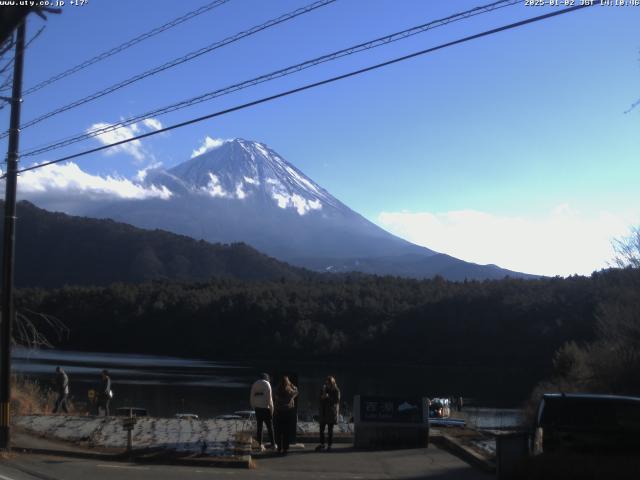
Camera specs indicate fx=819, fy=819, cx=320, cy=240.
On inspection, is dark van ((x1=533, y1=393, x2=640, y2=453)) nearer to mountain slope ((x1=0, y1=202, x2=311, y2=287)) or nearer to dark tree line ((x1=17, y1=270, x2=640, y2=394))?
dark tree line ((x1=17, y1=270, x2=640, y2=394))

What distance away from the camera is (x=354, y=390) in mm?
59562

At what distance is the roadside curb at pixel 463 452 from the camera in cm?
1314

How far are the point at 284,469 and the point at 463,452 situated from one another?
341cm

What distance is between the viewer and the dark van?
11.1 m

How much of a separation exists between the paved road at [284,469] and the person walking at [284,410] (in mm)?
278

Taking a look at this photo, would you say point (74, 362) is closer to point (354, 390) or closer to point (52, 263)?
point (354, 390)

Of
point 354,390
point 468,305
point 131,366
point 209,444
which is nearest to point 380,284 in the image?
point 468,305

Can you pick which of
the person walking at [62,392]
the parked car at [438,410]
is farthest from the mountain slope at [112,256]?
the person walking at [62,392]

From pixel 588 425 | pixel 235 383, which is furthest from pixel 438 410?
pixel 235 383

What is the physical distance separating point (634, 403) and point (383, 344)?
285 feet

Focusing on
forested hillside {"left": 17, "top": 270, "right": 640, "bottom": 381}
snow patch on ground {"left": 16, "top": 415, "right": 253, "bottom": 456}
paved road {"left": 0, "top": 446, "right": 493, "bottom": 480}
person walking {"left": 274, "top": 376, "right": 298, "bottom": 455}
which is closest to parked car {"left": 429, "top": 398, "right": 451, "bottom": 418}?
snow patch on ground {"left": 16, "top": 415, "right": 253, "bottom": 456}

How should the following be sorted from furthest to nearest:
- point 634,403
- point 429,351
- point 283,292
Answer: point 283,292, point 429,351, point 634,403

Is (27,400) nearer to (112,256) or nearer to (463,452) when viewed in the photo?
(463,452)

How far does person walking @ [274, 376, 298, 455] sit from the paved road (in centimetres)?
28
